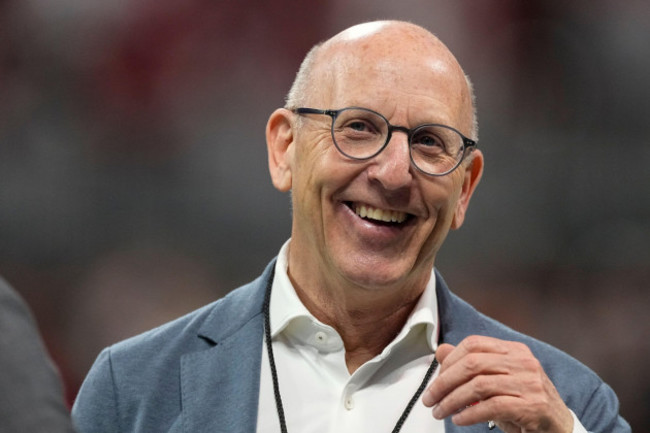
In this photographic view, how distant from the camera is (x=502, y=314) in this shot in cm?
373

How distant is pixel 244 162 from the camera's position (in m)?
3.77

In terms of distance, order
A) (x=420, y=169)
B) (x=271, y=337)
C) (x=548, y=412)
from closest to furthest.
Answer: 1. (x=548, y=412)
2. (x=420, y=169)
3. (x=271, y=337)

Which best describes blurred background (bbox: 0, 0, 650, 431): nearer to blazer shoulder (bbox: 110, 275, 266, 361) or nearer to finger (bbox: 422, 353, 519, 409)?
blazer shoulder (bbox: 110, 275, 266, 361)

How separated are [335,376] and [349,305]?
0.17m

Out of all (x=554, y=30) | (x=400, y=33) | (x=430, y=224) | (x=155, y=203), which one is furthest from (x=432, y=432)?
(x=554, y=30)

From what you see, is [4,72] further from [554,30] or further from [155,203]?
[554,30]

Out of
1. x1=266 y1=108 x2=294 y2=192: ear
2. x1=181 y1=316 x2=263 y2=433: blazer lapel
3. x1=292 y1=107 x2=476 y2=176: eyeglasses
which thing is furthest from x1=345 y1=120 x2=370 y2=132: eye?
→ x1=181 y1=316 x2=263 y2=433: blazer lapel

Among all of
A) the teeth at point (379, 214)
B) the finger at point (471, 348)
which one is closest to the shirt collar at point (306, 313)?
the teeth at point (379, 214)

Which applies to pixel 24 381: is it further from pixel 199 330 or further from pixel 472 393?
pixel 199 330

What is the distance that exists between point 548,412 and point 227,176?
2043 mm

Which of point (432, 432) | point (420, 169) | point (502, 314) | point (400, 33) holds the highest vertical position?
point (400, 33)

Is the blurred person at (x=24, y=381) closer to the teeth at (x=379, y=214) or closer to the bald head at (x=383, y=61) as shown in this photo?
the teeth at (x=379, y=214)

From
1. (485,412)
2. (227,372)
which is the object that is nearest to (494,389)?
(485,412)

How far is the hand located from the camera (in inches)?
74.5
